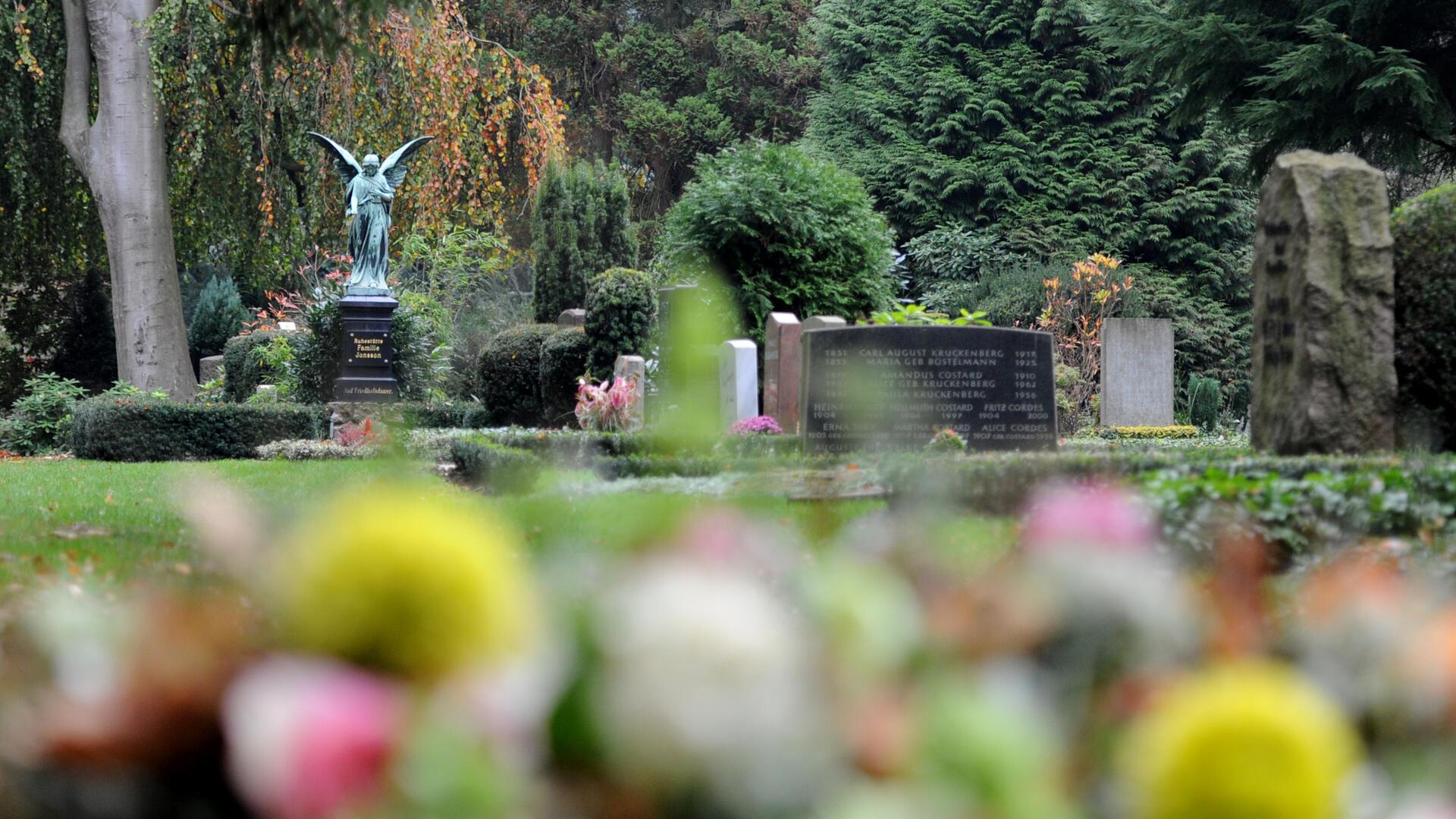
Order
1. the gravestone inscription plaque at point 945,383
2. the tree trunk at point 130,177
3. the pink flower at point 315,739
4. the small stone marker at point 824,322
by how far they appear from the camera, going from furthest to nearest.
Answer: the tree trunk at point 130,177, the small stone marker at point 824,322, the gravestone inscription plaque at point 945,383, the pink flower at point 315,739

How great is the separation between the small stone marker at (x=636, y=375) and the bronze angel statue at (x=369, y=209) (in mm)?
4561

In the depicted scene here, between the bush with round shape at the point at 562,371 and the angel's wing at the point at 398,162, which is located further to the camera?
the angel's wing at the point at 398,162

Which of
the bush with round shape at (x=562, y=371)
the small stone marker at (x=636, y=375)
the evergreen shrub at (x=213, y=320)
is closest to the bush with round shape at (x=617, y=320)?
the bush with round shape at (x=562, y=371)

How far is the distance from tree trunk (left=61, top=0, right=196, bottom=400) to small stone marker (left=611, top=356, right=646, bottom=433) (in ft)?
21.8

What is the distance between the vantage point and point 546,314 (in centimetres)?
2038

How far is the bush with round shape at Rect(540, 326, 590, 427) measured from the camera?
16.3 metres

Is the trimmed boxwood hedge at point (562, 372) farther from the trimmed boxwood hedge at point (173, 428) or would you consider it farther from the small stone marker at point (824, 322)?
the small stone marker at point (824, 322)

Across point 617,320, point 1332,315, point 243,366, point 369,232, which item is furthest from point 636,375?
point 243,366

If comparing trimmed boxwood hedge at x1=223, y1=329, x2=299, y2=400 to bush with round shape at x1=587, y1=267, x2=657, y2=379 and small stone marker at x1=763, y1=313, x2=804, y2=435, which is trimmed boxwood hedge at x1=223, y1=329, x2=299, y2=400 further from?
small stone marker at x1=763, y1=313, x2=804, y2=435

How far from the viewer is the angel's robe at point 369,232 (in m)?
17.2

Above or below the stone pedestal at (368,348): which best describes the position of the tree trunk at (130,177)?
above

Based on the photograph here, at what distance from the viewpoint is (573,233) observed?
65.3 ft

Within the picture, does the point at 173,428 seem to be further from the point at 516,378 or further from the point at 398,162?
the point at 398,162

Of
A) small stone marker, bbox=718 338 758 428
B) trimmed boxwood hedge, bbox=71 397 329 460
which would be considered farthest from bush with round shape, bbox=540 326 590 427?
small stone marker, bbox=718 338 758 428
